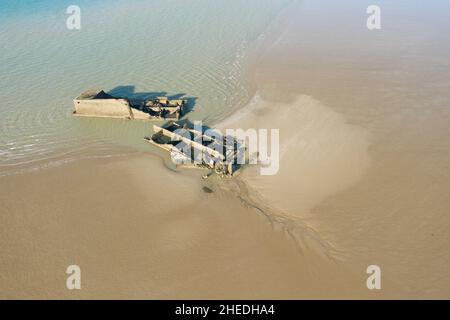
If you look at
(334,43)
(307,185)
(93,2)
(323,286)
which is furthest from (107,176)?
(93,2)

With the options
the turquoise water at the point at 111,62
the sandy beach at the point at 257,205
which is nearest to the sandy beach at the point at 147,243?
the sandy beach at the point at 257,205

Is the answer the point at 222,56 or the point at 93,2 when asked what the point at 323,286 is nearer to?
the point at 222,56

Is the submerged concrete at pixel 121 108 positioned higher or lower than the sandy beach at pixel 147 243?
higher

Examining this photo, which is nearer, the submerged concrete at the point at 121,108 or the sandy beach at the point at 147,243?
the sandy beach at the point at 147,243

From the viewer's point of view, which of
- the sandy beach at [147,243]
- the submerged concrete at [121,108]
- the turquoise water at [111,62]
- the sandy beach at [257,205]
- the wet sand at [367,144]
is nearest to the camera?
the sandy beach at [147,243]

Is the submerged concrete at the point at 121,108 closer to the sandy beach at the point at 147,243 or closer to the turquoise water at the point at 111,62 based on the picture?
the turquoise water at the point at 111,62

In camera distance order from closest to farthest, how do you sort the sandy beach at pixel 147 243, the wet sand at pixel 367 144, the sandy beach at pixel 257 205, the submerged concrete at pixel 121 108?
the sandy beach at pixel 147 243 < the sandy beach at pixel 257 205 < the wet sand at pixel 367 144 < the submerged concrete at pixel 121 108

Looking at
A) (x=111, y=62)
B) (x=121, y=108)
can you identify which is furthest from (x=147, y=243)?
(x=111, y=62)

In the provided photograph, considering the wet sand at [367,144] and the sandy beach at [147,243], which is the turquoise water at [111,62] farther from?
the wet sand at [367,144]
